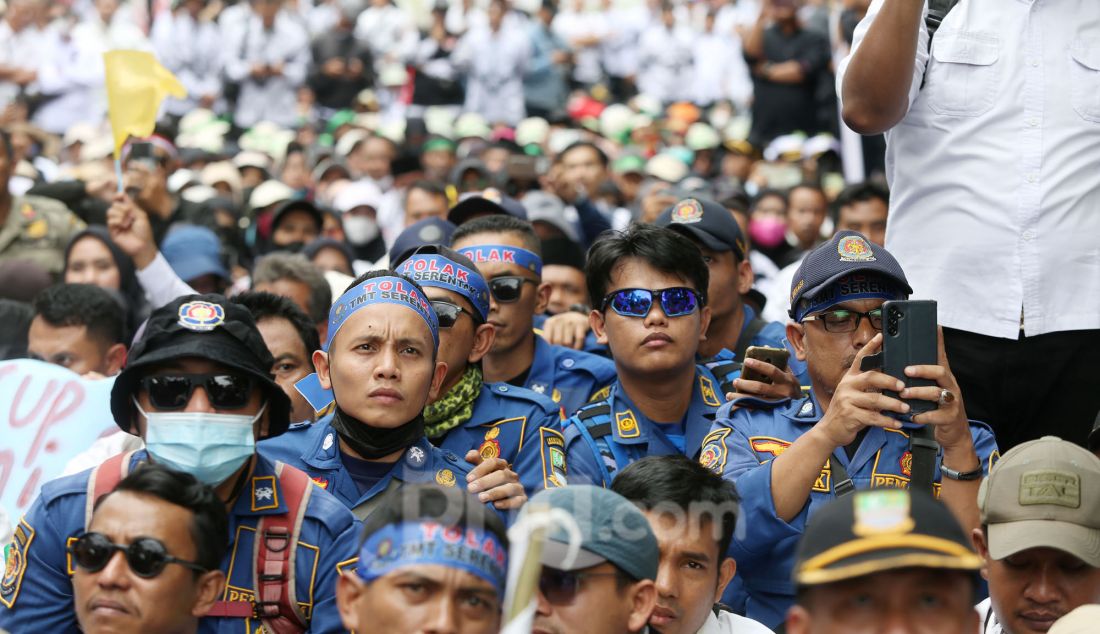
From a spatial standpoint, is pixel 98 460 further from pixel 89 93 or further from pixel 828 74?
pixel 89 93

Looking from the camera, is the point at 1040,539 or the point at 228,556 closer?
the point at 1040,539

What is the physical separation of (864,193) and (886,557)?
6007 mm

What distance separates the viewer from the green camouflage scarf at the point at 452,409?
5512 millimetres

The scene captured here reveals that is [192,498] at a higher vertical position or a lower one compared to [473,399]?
lower

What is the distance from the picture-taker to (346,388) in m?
4.89

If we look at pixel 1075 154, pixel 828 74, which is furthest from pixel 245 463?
pixel 828 74

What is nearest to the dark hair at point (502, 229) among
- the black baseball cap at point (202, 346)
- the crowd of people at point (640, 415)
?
the crowd of people at point (640, 415)

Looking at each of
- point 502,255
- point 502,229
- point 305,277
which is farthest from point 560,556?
point 305,277

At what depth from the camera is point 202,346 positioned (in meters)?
4.39

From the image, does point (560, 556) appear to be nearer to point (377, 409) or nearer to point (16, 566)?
point (377, 409)

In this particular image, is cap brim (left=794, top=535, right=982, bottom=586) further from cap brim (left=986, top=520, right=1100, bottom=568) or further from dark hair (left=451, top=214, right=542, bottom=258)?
dark hair (left=451, top=214, right=542, bottom=258)

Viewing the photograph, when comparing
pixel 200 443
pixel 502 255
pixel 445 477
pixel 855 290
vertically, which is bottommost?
pixel 200 443

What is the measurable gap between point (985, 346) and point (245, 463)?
245 centimetres

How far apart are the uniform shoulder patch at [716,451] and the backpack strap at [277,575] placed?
1323 millimetres
